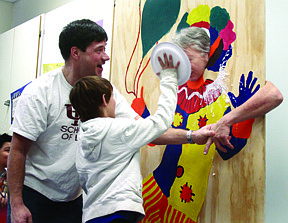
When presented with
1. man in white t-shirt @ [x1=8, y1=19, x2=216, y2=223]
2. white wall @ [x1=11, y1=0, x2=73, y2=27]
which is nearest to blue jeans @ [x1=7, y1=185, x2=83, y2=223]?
man in white t-shirt @ [x1=8, y1=19, x2=216, y2=223]

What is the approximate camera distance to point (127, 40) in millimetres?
1712

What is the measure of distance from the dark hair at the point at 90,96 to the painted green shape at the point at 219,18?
0.55 metres

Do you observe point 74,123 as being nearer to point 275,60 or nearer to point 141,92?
point 141,92

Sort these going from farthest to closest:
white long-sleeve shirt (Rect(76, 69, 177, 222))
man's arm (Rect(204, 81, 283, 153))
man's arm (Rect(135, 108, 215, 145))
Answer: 1. man's arm (Rect(135, 108, 215, 145))
2. man's arm (Rect(204, 81, 283, 153))
3. white long-sleeve shirt (Rect(76, 69, 177, 222))

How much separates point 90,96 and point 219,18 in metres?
0.65

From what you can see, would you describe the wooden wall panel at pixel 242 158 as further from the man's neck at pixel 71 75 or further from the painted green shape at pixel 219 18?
the man's neck at pixel 71 75

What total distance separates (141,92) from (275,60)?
683 mm

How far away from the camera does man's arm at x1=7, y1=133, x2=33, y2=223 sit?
121 centimetres

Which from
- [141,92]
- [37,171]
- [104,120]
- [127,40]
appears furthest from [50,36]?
[104,120]

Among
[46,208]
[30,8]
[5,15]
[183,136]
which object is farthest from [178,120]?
[5,15]

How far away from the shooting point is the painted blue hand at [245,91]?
4.05 feet

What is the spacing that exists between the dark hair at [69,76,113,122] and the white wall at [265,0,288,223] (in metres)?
0.89

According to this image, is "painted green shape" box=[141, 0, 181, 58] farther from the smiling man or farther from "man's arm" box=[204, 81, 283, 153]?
"man's arm" box=[204, 81, 283, 153]

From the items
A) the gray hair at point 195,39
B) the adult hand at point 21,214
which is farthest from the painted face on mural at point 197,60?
the adult hand at point 21,214
